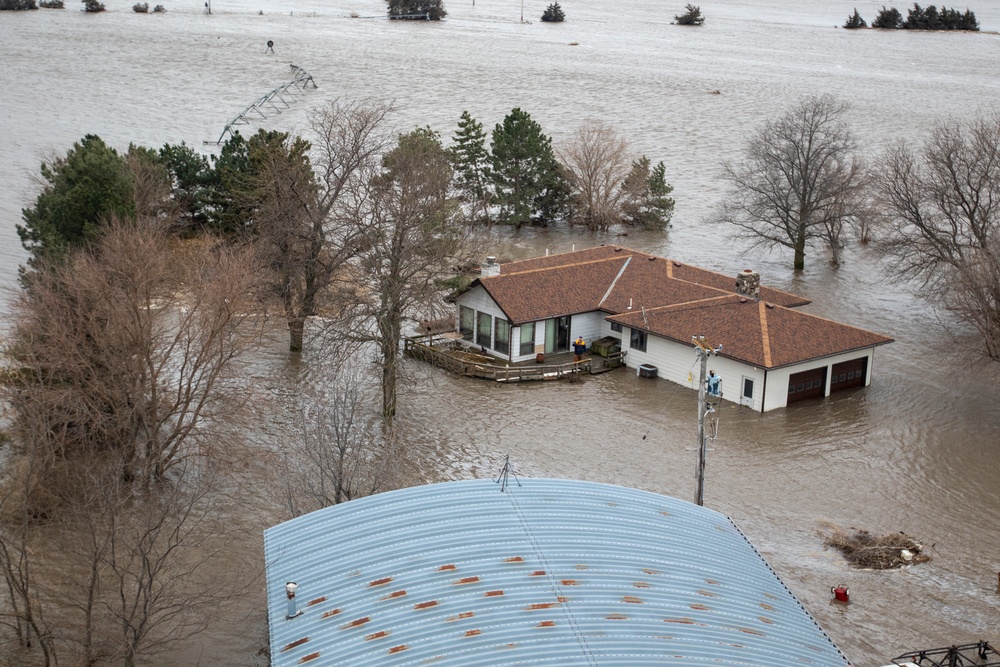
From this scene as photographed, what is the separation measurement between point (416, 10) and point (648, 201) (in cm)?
8912

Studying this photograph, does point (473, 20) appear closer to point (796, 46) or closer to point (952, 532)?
point (796, 46)

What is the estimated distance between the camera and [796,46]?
13600cm

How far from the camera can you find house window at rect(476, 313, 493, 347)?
43188 millimetres

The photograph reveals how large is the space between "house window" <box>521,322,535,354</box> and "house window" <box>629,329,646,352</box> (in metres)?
3.54

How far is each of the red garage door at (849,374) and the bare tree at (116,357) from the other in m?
19.7

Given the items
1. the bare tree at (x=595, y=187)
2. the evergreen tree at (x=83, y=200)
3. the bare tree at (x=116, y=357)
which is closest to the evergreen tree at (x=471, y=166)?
the bare tree at (x=595, y=187)

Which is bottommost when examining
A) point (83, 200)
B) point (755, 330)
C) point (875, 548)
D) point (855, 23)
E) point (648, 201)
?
point (875, 548)

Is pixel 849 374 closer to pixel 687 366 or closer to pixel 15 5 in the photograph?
pixel 687 366

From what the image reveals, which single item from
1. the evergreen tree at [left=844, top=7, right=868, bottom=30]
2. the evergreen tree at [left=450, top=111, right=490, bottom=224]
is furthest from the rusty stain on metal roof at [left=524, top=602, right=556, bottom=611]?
the evergreen tree at [left=844, top=7, right=868, bottom=30]

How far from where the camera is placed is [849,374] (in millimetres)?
40125

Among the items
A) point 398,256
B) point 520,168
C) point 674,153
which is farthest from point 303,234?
point 674,153

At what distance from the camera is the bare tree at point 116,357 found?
2925cm

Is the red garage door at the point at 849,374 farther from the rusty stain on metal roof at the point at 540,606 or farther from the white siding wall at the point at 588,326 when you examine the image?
the rusty stain on metal roof at the point at 540,606

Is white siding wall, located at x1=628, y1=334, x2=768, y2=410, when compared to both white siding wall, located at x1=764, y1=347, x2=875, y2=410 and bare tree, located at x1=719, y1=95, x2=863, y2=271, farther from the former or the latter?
bare tree, located at x1=719, y1=95, x2=863, y2=271
